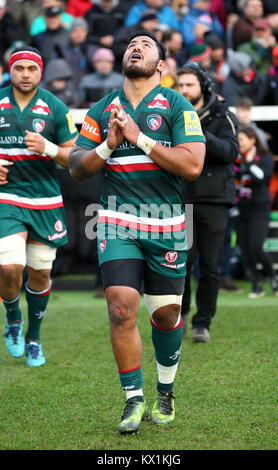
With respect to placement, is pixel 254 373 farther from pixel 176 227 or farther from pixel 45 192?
pixel 45 192

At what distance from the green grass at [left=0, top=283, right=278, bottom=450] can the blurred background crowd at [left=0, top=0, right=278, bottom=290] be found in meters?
3.81

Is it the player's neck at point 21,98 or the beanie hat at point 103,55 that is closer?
the player's neck at point 21,98

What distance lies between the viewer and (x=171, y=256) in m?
Result: 4.70

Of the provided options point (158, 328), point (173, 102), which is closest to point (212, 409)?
point (158, 328)

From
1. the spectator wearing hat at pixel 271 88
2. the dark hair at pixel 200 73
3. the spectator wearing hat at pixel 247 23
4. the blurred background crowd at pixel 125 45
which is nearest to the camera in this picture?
the dark hair at pixel 200 73

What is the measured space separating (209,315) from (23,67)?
114 inches

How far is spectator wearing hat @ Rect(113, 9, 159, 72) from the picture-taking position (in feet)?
44.3

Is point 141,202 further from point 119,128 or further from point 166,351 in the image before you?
point 166,351

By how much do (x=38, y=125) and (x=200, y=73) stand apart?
163 cm

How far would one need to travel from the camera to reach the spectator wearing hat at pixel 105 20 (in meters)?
13.6

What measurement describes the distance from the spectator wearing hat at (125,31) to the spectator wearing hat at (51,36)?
962mm

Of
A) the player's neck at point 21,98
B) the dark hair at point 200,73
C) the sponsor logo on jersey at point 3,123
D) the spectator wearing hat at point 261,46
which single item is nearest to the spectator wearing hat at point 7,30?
the spectator wearing hat at point 261,46

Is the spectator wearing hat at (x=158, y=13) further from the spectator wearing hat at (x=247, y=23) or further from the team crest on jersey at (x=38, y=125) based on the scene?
the team crest on jersey at (x=38, y=125)

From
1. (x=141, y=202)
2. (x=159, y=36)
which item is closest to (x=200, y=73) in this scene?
(x=141, y=202)
